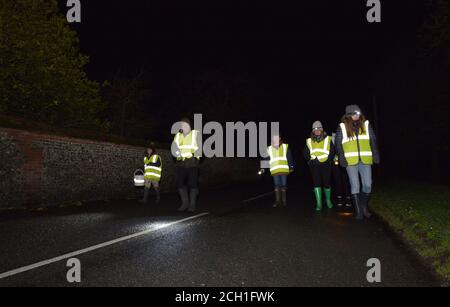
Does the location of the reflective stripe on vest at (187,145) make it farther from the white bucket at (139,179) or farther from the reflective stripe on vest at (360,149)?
the white bucket at (139,179)

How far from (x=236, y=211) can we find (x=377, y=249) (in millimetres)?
4425

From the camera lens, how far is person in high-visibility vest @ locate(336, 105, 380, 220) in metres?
6.70

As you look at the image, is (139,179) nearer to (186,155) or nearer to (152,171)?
(152,171)

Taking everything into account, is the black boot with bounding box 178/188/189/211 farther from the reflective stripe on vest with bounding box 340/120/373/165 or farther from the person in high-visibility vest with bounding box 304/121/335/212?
the reflective stripe on vest with bounding box 340/120/373/165

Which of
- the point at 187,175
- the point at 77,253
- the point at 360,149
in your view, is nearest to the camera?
the point at 77,253

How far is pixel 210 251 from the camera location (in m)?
4.62

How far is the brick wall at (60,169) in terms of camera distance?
30.2ft

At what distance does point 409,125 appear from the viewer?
95.0 ft

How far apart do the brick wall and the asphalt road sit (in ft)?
7.70

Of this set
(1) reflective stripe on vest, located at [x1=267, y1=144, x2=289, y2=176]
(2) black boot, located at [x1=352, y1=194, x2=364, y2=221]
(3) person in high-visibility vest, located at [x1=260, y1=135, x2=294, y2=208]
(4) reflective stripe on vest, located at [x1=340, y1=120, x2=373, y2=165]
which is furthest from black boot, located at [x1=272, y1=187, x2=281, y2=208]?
(4) reflective stripe on vest, located at [x1=340, y1=120, x2=373, y2=165]

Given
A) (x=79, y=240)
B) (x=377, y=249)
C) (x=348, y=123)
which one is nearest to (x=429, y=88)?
(x=348, y=123)

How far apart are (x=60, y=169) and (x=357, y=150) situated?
324 inches

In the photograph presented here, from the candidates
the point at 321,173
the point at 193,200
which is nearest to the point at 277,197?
the point at 321,173
